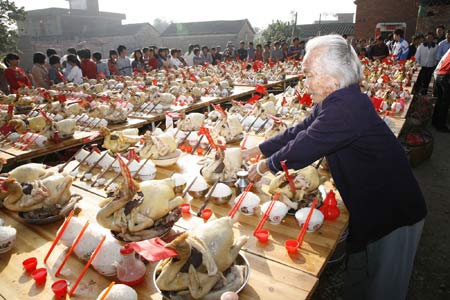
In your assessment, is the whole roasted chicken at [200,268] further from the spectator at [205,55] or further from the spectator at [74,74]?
the spectator at [205,55]

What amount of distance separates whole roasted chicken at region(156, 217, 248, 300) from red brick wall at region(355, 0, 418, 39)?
32.1m

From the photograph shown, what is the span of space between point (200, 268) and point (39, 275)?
1.08 m

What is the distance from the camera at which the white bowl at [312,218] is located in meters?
2.28

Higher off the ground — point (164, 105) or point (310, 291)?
point (164, 105)

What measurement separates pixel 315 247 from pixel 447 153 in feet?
23.3

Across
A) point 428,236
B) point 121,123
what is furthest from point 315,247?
point 121,123

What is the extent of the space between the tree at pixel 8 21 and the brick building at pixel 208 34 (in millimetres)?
22889

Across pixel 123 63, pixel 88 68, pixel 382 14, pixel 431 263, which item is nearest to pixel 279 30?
pixel 382 14

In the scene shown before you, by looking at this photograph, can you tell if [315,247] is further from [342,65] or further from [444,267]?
[444,267]

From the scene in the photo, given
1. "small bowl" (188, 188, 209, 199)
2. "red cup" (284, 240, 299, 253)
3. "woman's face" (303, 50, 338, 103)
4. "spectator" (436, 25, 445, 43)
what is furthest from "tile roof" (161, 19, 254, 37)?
"red cup" (284, 240, 299, 253)

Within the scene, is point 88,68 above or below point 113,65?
below

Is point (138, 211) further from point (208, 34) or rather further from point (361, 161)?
point (208, 34)

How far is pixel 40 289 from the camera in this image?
1824 millimetres

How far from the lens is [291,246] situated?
208cm
